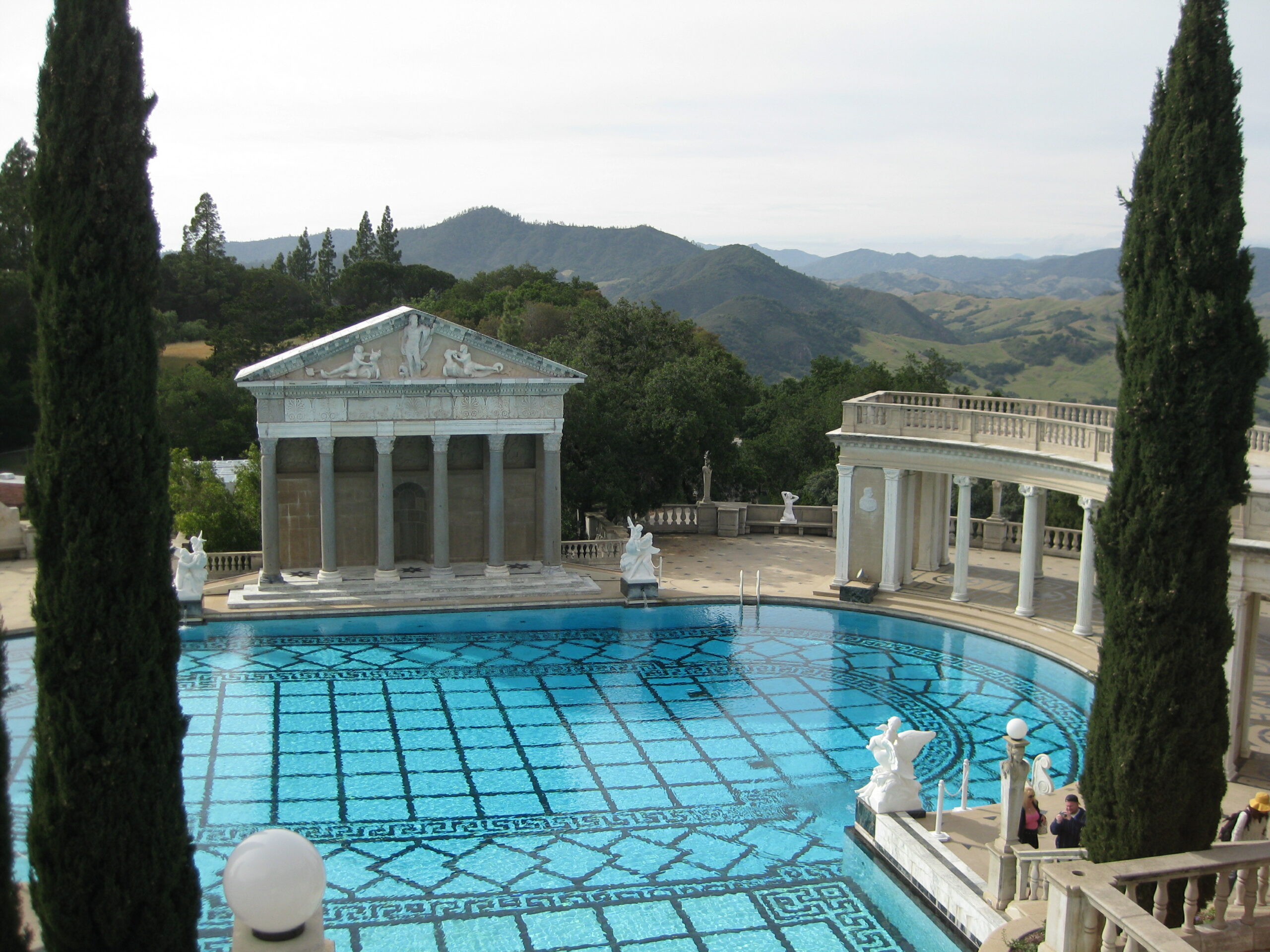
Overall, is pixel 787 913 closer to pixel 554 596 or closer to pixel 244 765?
pixel 244 765

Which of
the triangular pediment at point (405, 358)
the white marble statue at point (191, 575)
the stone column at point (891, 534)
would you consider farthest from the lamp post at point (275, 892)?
the stone column at point (891, 534)

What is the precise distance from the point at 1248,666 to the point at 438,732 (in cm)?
1310

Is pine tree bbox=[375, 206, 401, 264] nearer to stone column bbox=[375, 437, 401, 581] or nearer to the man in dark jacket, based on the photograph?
stone column bbox=[375, 437, 401, 581]

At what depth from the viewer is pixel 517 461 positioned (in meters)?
31.9

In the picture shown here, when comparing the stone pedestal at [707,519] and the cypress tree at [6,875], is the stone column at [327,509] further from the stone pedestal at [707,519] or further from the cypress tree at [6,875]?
the cypress tree at [6,875]

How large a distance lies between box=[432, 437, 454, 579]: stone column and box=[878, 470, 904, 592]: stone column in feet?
36.7

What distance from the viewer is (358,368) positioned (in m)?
27.9

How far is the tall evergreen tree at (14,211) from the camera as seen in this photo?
4462cm

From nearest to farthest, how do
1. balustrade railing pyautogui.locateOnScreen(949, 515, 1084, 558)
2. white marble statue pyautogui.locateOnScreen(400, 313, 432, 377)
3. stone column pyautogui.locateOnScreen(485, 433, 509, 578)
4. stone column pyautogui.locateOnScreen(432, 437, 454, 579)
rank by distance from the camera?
white marble statue pyautogui.locateOnScreen(400, 313, 432, 377)
stone column pyautogui.locateOnScreen(432, 437, 454, 579)
stone column pyautogui.locateOnScreen(485, 433, 509, 578)
balustrade railing pyautogui.locateOnScreen(949, 515, 1084, 558)

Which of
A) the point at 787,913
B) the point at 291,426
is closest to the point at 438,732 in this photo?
the point at 787,913

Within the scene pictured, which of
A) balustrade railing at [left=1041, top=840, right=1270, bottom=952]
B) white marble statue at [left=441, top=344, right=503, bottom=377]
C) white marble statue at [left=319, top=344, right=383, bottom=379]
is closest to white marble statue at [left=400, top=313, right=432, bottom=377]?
white marble statue at [left=441, top=344, right=503, bottom=377]

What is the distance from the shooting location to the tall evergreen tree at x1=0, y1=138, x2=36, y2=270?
44.6 metres

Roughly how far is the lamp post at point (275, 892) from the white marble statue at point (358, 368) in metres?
20.4

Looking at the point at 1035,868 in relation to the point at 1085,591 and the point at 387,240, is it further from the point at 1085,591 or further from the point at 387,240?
the point at 387,240
